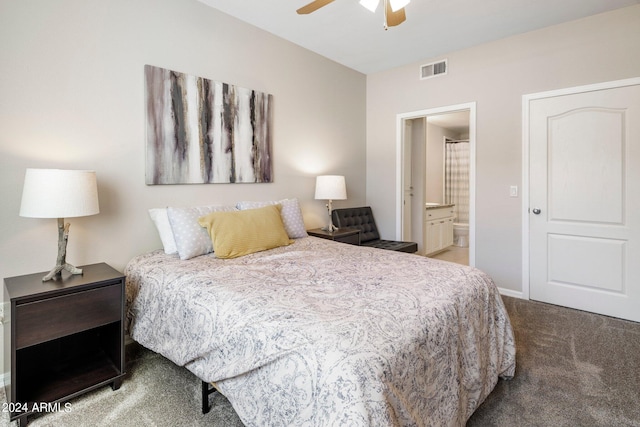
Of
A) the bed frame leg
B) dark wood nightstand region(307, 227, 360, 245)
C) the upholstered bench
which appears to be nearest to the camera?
the bed frame leg

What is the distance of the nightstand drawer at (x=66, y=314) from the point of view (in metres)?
1.64

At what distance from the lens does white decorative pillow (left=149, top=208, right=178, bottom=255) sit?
7.97ft

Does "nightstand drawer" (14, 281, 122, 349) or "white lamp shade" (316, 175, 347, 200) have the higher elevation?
"white lamp shade" (316, 175, 347, 200)

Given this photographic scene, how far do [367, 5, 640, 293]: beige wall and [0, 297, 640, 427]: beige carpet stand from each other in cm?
127

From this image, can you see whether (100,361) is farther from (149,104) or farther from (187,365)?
(149,104)

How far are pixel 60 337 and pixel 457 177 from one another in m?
7.05

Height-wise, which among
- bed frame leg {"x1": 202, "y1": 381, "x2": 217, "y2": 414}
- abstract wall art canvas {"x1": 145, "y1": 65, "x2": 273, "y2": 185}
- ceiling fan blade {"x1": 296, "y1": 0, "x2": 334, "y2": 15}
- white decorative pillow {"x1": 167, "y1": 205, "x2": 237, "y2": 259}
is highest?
ceiling fan blade {"x1": 296, "y1": 0, "x2": 334, "y2": 15}

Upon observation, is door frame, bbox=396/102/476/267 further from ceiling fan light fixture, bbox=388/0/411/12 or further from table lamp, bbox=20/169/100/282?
table lamp, bbox=20/169/100/282

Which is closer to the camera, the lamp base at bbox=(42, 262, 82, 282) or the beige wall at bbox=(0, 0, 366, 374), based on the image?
the lamp base at bbox=(42, 262, 82, 282)

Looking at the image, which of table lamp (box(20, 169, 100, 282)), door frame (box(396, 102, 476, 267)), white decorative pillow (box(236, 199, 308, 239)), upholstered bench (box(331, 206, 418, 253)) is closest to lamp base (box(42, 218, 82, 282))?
table lamp (box(20, 169, 100, 282))

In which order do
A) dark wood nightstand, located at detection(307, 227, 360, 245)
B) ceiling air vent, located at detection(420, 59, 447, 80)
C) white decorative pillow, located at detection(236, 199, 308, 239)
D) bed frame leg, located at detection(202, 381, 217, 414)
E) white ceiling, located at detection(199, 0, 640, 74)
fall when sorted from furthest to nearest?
ceiling air vent, located at detection(420, 59, 447, 80), dark wood nightstand, located at detection(307, 227, 360, 245), white decorative pillow, located at detection(236, 199, 308, 239), white ceiling, located at detection(199, 0, 640, 74), bed frame leg, located at detection(202, 381, 217, 414)

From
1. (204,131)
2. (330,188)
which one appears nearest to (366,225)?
(330,188)

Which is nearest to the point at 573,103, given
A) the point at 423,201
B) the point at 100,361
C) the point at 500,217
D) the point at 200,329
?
the point at 500,217

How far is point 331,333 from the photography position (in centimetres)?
119
